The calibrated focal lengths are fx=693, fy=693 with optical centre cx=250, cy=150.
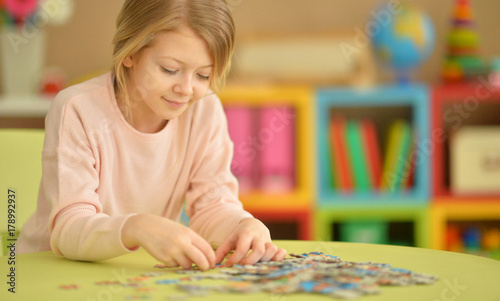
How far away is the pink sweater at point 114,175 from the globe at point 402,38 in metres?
1.63

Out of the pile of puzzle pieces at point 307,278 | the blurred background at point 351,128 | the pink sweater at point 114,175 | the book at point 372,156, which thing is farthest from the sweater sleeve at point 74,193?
the book at point 372,156

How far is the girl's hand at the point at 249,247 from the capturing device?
1.00 m

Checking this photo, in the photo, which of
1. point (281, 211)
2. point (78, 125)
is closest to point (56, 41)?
point (281, 211)

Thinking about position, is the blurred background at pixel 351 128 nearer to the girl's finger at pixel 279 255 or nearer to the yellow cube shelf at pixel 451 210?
the yellow cube shelf at pixel 451 210

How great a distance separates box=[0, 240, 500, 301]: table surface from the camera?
0.78 meters

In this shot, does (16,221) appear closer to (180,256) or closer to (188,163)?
(188,163)

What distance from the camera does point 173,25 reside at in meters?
1.19

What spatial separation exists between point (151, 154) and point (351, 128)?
1653mm

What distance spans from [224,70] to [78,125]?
0.28 m

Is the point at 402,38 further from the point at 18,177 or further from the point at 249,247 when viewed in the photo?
the point at 249,247

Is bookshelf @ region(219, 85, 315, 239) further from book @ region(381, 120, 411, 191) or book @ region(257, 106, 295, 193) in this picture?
book @ region(381, 120, 411, 191)

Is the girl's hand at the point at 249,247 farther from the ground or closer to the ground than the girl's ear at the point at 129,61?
closer to the ground

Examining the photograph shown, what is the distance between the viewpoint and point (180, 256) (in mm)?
938

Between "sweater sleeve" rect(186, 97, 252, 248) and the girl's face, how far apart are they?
15cm
